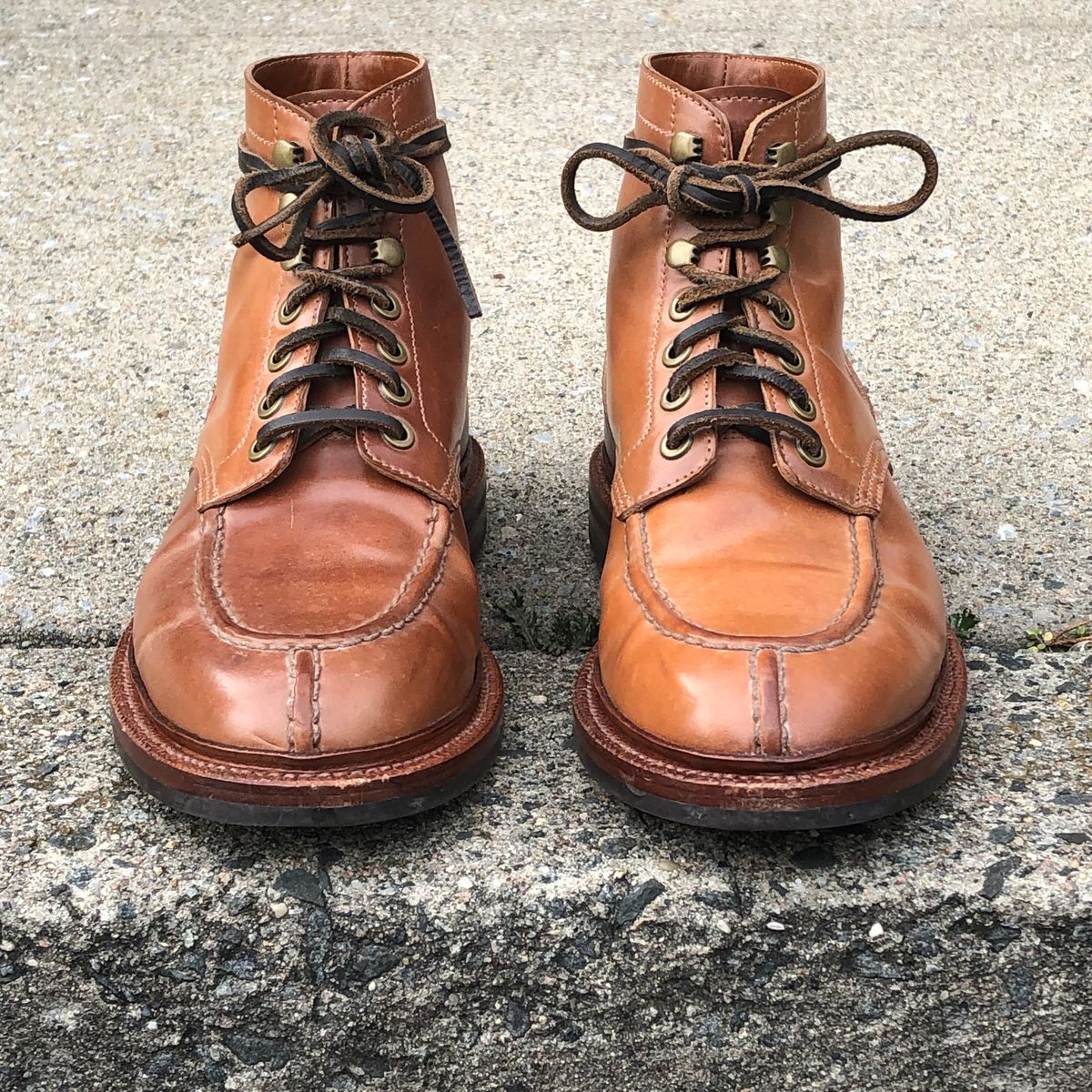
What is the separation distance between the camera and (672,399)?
1.59 metres

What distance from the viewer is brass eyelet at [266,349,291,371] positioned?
62.7 inches

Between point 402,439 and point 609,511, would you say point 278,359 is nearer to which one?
point 402,439

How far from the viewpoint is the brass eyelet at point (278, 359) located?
1.59 metres

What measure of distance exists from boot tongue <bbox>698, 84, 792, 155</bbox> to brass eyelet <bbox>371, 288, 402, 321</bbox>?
0.46 meters

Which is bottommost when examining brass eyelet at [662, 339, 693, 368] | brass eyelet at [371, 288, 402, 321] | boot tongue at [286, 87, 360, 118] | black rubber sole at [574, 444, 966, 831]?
black rubber sole at [574, 444, 966, 831]

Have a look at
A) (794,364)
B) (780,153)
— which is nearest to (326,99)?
(780,153)

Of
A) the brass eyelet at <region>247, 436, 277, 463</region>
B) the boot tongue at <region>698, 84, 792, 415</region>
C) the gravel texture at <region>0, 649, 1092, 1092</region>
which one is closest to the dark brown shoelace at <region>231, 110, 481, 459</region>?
the brass eyelet at <region>247, 436, 277, 463</region>

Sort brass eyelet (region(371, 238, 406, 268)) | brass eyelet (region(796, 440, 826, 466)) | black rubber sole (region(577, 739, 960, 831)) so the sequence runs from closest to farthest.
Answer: black rubber sole (region(577, 739, 960, 831)) < brass eyelet (region(796, 440, 826, 466)) < brass eyelet (region(371, 238, 406, 268))

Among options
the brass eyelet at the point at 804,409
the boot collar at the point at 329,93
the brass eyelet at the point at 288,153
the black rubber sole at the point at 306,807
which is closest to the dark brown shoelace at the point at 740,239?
the brass eyelet at the point at 804,409

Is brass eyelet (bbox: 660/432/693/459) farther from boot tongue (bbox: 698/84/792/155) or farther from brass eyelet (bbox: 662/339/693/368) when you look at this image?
boot tongue (bbox: 698/84/792/155)

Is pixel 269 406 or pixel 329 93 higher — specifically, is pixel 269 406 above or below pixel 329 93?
below

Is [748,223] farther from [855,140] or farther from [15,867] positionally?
[15,867]

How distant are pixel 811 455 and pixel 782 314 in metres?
0.20

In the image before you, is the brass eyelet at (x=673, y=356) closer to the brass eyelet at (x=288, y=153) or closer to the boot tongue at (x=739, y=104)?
the boot tongue at (x=739, y=104)
